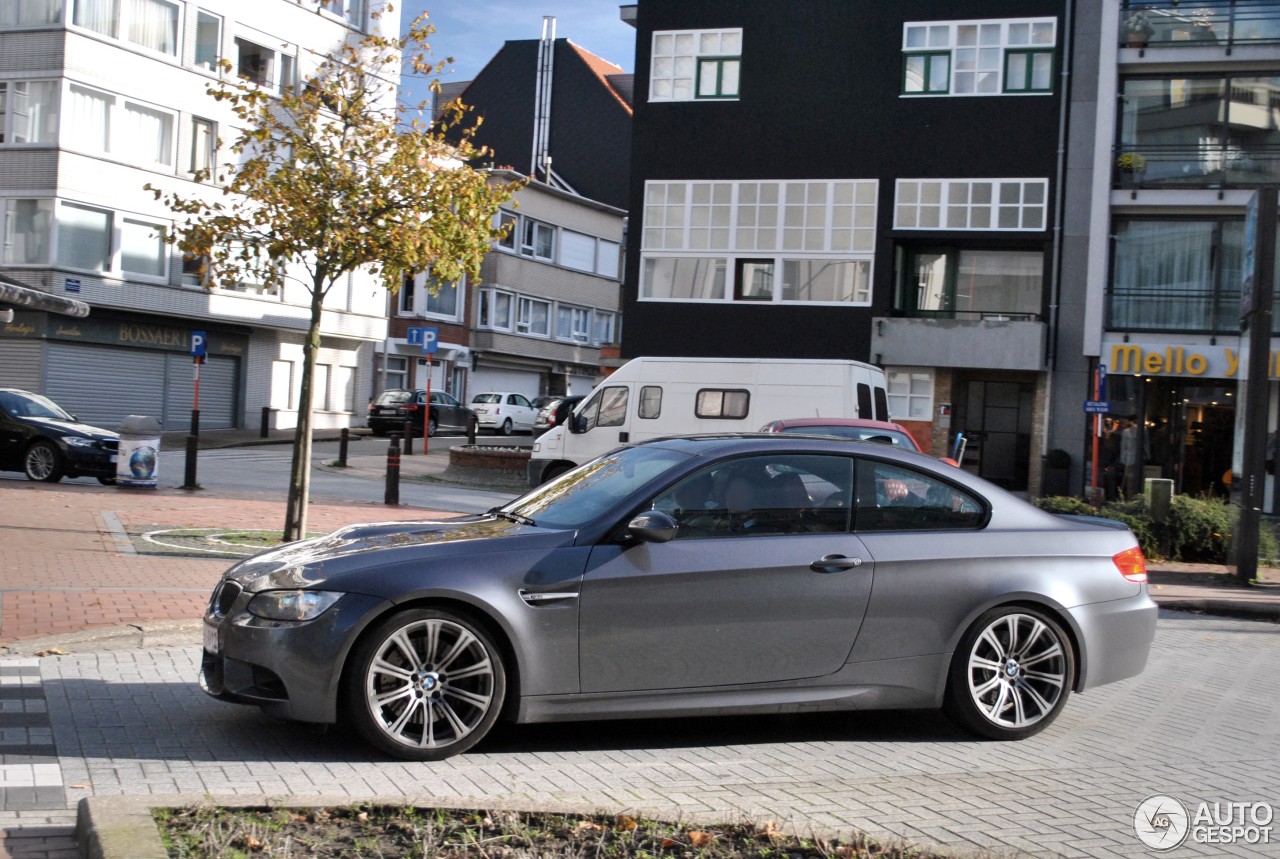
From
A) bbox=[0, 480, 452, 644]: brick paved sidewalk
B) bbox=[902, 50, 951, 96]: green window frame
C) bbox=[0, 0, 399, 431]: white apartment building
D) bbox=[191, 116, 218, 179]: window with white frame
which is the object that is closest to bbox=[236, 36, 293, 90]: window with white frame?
bbox=[0, 0, 399, 431]: white apartment building

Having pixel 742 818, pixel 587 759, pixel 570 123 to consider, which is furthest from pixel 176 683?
pixel 570 123

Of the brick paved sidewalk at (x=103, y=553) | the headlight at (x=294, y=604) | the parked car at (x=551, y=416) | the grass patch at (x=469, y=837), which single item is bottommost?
the brick paved sidewalk at (x=103, y=553)

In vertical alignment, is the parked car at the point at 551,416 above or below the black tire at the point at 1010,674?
above

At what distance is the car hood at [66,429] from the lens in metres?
21.2

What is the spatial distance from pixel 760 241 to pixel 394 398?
14323 millimetres

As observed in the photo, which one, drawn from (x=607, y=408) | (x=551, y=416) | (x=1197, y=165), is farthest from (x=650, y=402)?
(x=1197, y=165)

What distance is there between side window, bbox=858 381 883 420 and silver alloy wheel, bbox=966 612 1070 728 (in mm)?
14267

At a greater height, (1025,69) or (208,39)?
(208,39)

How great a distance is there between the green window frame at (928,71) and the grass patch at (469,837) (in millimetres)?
29983

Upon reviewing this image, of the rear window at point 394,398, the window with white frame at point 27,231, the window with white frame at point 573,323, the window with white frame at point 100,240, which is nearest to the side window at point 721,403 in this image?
the window with white frame at point 100,240

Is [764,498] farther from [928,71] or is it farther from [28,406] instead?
[928,71]

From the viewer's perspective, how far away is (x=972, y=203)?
3228cm

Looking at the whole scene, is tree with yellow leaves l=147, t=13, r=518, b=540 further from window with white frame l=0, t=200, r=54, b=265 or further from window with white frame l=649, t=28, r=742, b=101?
window with white frame l=0, t=200, r=54, b=265

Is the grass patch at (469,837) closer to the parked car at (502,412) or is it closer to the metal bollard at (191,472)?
the metal bollard at (191,472)
